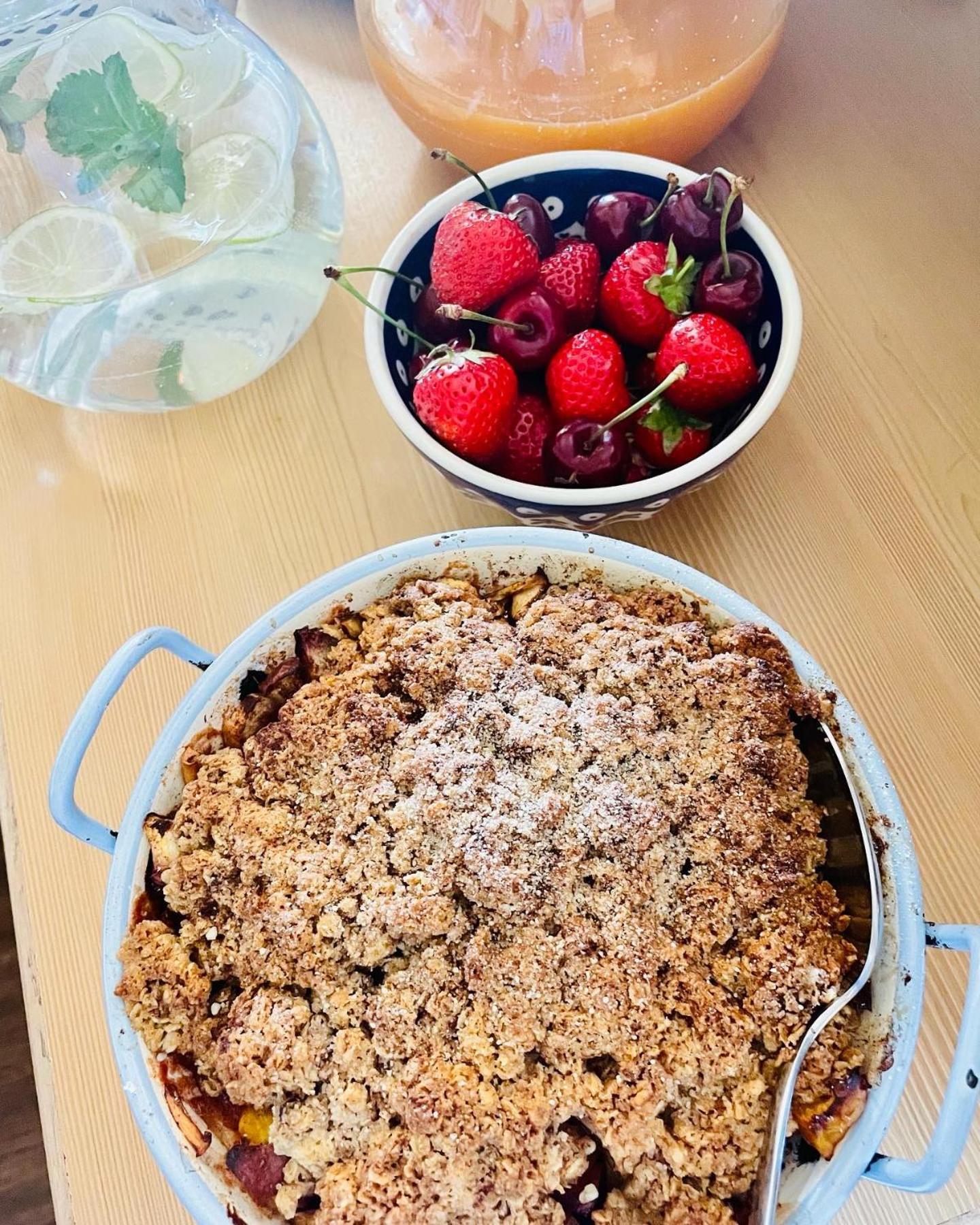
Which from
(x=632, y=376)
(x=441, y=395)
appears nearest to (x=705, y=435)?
(x=632, y=376)

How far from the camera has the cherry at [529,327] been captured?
801 millimetres

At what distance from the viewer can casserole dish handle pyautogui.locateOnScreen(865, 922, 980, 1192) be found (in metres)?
0.51

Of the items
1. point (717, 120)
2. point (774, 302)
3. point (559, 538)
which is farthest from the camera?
point (717, 120)

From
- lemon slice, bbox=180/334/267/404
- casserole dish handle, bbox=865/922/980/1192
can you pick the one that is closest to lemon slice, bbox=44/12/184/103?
lemon slice, bbox=180/334/267/404

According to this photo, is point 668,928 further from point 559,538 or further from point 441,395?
point 441,395

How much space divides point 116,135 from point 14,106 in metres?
0.09

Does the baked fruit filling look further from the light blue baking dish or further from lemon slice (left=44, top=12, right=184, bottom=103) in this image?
lemon slice (left=44, top=12, right=184, bottom=103)

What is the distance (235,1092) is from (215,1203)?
0.06 m

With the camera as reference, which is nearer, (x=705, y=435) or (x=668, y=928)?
(x=668, y=928)

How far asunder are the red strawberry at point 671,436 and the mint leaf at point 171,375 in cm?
45

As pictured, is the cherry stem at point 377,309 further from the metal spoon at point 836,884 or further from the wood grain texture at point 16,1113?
the wood grain texture at point 16,1113

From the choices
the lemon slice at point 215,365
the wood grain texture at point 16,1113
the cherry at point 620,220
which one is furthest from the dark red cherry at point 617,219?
the wood grain texture at point 16,1113

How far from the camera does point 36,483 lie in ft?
3.17

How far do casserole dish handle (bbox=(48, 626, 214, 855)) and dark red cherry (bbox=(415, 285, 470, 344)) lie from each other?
348 mm
